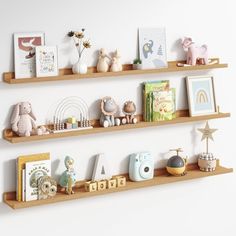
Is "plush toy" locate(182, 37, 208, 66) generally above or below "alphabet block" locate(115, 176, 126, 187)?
above

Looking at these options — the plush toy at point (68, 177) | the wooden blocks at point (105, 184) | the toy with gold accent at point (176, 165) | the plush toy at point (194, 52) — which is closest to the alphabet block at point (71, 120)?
the plush toy at point (68, 177)

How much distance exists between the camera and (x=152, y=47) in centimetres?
298

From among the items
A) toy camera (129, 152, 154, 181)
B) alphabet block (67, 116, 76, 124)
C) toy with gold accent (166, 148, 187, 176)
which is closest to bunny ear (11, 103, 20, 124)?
alphabet block (67, 116, 76, 124)

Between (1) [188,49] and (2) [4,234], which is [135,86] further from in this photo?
(2) [4,234]

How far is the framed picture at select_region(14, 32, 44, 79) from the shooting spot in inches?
104

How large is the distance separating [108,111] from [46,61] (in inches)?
15.0

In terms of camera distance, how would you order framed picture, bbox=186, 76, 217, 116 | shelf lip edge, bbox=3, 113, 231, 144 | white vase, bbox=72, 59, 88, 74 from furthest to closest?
framed picture, bbox=186, 76, 217, 116 < white vase, bbox=72, 59, 88, 74 < shelf lip edge, bbox=3, 113, 231, 144

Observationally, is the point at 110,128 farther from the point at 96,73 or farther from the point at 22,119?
the point at 22,119

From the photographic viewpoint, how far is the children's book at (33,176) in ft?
8.87

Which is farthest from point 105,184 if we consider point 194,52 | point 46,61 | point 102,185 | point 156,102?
point 194,52

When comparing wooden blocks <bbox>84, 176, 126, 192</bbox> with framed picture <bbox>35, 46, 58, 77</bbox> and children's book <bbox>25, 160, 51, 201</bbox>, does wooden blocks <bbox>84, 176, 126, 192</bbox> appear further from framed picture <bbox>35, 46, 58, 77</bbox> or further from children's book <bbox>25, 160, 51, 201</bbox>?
framed picture <bbox>35, 46, 58, 77</bbox>

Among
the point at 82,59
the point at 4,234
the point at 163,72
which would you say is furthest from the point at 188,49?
the point at 4,234

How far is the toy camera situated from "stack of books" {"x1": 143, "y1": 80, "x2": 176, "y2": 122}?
0.59ft

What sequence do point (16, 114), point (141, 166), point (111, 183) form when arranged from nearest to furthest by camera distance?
point (16, 114) → point (111, 183) → point (141, 166)
